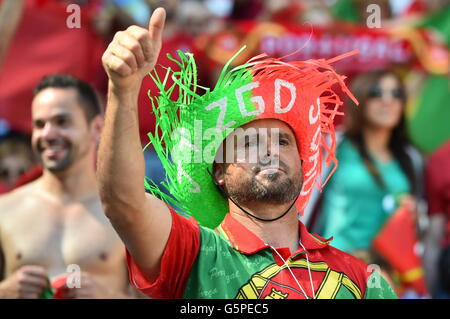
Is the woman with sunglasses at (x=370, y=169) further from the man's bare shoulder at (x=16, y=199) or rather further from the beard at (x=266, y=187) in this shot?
the beard at (x=266, y=187)

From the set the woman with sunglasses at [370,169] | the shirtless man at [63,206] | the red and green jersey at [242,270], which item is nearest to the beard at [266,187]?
the red and green jersey at [242,270]

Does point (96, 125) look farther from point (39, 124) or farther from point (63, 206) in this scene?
point (63, 206)

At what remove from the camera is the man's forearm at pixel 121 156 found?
99.9 inches

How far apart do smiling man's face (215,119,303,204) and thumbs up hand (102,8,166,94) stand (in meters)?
0.59

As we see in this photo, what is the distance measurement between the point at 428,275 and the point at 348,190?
831 millimetres

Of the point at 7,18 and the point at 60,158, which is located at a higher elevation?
the point at 7,18

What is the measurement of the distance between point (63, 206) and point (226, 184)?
67.5 inches

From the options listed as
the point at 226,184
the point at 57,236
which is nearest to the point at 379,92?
the point at 57,236

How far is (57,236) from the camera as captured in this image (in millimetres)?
4473

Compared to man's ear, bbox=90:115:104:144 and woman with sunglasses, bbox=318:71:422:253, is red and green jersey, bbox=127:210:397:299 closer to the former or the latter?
man's ear, bbox=90:115:104:144
